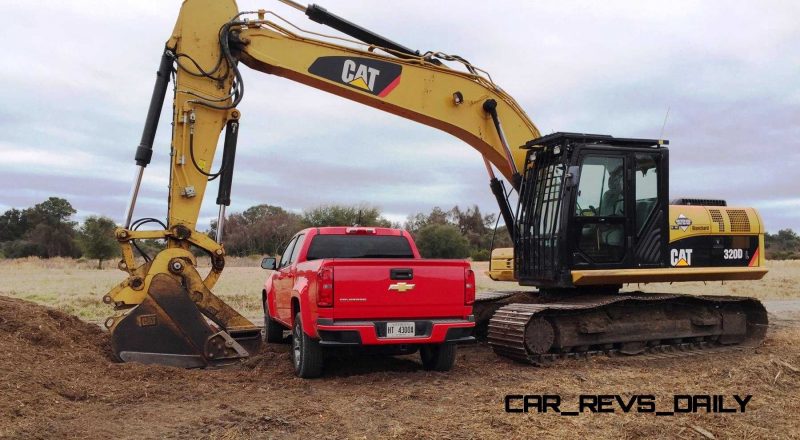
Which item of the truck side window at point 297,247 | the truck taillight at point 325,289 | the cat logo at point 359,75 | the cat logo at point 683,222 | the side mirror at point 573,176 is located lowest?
the truck taillight at point 325,289

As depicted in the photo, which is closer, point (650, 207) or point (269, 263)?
point (650, 207)

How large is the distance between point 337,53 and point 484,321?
4.91 meters

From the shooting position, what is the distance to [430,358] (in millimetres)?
8719

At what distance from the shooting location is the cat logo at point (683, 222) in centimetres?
1048

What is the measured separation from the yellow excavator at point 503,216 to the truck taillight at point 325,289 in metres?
1.72

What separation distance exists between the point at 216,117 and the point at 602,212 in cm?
551

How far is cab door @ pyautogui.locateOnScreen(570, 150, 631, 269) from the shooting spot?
9.86 meters

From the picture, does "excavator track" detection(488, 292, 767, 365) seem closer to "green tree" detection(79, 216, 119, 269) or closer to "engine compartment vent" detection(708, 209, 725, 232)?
"engine compartment vent" detection(708, 209, 725, 232)

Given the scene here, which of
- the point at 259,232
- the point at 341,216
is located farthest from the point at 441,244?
the point at 259,232

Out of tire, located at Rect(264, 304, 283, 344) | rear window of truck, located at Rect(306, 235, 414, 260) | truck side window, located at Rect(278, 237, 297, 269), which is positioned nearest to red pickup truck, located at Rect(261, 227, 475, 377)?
rear window of truck, located at Rect(306, 235, 414, 260)

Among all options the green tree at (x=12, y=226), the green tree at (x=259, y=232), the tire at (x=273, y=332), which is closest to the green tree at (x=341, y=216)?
the green tree at (x=259, y=232)

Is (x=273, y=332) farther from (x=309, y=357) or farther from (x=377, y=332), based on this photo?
(x=377, y=332)

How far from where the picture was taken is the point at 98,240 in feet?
146

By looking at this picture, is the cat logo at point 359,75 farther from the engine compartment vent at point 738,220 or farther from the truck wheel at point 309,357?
the engine compartment vent at point 738,220
